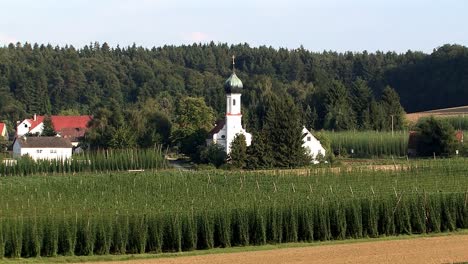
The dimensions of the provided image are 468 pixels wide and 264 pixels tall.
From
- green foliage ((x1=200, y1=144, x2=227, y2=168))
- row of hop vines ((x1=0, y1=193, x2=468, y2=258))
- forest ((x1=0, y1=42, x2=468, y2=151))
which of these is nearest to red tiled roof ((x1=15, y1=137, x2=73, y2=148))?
forest ((x1=0, y1=42, x2=468, y2=151))

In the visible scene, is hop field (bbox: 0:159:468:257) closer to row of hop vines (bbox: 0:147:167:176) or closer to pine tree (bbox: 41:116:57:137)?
Result: row of hop vines (bbox: 0:147:167:176)

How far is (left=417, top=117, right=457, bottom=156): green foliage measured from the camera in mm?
70375

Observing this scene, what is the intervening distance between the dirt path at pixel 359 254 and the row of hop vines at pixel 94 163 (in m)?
32.5

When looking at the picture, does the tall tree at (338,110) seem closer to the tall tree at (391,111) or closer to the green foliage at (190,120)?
the tall tree at (391,111)

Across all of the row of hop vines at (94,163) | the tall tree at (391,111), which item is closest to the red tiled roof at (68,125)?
the tall tree at (391,111)

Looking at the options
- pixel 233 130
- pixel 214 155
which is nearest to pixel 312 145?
pixel 233 130

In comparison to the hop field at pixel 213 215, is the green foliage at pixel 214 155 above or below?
above

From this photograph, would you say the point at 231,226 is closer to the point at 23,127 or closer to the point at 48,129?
the point at 48,129

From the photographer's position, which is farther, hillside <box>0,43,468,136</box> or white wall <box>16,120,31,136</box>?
white wall <box>16,120,31,136</box>

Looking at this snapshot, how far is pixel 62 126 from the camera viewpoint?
343 feet

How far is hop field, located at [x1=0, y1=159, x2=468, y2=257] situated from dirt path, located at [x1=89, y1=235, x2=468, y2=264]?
223cm

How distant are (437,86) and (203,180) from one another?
8164 centimetres

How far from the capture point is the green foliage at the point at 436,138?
2771 inches

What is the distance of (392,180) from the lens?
5197 centimetres
